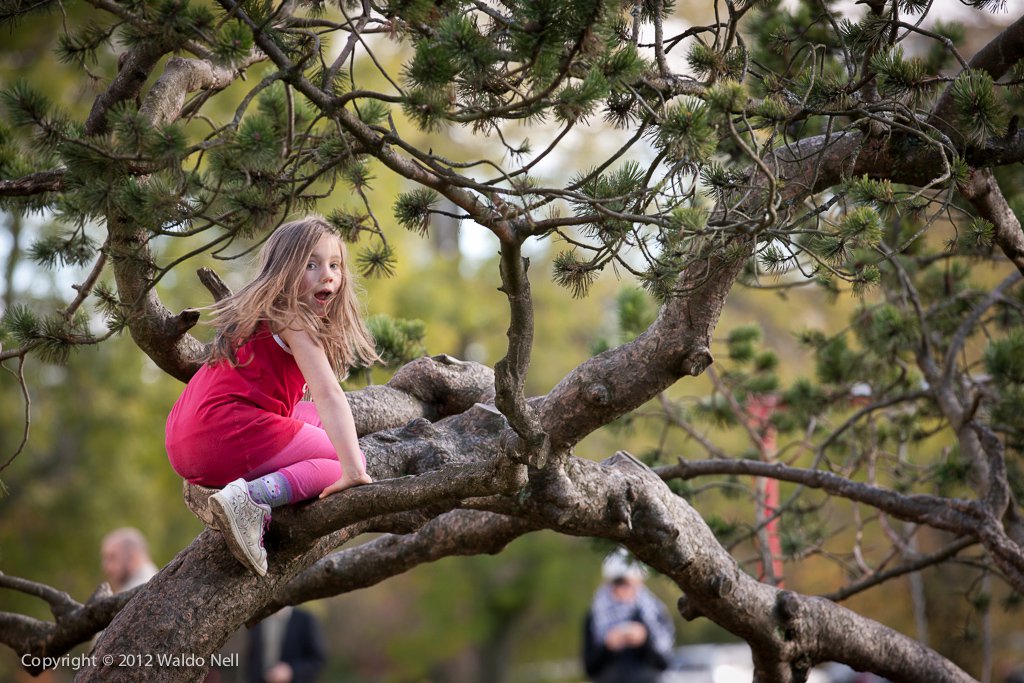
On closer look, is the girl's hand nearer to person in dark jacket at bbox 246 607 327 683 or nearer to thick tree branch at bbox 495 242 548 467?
thick tree branch at bbox 495 242 548 467

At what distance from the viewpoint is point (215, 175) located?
2488 millimetres

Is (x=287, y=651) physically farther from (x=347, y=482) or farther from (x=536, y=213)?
(x=536, y=213)

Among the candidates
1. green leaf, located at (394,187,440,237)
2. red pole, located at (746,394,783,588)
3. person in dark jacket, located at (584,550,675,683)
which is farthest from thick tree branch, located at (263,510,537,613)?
person in dark jacket, located at (584,550,675,683)

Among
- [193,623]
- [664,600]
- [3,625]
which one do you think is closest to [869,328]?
[193,623]

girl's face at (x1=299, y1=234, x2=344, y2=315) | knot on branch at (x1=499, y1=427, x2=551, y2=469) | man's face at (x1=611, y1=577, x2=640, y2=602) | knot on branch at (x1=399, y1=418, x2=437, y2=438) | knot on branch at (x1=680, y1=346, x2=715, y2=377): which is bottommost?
knot on branch at (x1=499, y1=427, x2=551, y2=469)

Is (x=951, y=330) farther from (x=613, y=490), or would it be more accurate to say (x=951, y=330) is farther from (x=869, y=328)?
(x=613, y=490)

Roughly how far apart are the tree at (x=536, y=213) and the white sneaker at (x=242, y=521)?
12 cm

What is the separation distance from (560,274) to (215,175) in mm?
935

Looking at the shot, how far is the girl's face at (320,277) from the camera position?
10.2ft

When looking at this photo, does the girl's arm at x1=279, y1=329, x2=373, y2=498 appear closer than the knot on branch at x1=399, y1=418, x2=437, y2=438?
Yes

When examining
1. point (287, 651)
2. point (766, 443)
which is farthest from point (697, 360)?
point (287, 651)

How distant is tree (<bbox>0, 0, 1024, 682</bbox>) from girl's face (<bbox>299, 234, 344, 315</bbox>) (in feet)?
0.54

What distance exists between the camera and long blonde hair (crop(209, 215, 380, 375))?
9.66 ft

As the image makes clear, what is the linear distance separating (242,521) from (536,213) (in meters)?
1.15
